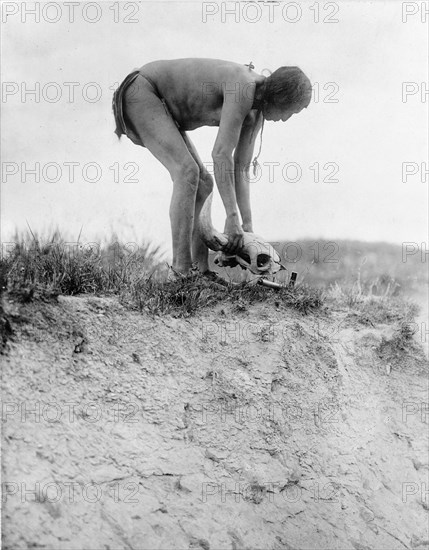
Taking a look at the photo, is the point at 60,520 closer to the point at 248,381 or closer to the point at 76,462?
the point at 76,462

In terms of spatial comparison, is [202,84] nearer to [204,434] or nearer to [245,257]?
[245,257]

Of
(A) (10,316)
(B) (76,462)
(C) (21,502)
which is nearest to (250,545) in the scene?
(B) (76,462)

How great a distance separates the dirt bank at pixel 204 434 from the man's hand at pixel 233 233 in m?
0.49

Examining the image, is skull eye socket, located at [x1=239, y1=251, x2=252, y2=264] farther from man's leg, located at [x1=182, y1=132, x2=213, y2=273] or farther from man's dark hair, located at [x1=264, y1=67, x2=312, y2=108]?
man's dark hair, located at [x1=264, y1=67, x2=312, y2=108]

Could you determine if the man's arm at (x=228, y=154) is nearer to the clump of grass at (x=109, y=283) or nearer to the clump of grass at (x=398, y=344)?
the clump of grass at (x=109, y=283)

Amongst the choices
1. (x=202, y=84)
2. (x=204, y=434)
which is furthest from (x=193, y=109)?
(x=204, y=434)

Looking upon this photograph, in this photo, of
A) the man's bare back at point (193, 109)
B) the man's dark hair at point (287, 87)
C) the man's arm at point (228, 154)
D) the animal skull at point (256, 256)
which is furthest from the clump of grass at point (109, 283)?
the man's dark hair at point (287, 87)

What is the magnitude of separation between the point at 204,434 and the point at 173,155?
2.12 m

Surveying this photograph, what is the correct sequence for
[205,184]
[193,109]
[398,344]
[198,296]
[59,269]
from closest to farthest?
[59,269] → [198,296] → [193,109] → [205,184] → [398,344]

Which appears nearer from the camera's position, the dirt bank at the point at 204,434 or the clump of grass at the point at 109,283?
the dirt bank at the point at 204,434

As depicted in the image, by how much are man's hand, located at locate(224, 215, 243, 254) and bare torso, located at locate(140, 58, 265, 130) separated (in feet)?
2.67

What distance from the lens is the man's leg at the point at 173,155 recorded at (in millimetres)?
4891

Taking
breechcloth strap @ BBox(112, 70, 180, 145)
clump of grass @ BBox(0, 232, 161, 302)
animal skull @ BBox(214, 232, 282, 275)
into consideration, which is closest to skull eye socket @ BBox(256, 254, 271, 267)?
animal skull @ BBox(214, 232, 282, 275)

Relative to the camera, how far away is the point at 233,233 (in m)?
5.00
